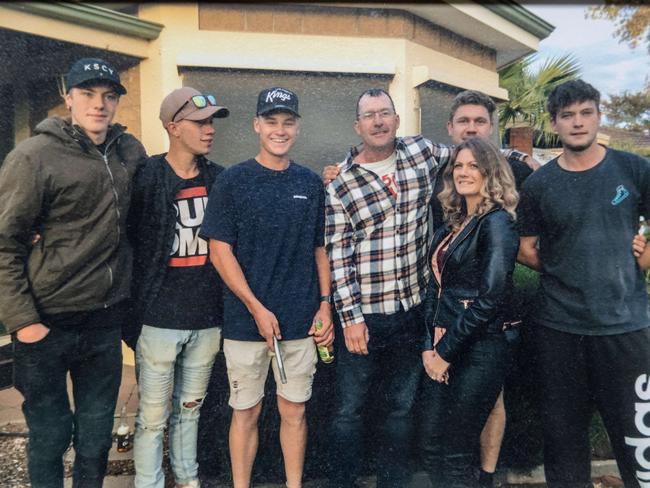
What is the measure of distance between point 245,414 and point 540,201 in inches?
69.1

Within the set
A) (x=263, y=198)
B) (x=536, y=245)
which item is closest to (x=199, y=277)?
(x=263, y=198)

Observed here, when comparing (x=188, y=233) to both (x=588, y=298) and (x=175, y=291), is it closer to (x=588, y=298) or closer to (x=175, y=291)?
(x=175, y=291)

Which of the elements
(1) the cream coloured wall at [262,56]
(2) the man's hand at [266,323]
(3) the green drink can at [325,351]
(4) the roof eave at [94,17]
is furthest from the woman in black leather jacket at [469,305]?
(4) the roof eave at [94,17]

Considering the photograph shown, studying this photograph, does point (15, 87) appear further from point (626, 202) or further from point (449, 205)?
point (626, 202)

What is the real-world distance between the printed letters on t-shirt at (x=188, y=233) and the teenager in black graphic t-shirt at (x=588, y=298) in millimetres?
1628

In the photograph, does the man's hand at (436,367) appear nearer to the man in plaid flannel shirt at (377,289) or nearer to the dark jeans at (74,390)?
the man in plaid flannel shirt at (377,289)

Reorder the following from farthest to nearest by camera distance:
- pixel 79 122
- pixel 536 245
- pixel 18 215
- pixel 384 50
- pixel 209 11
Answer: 1. pixel 384 50
2. pixel 209 11
3. pixel 536 245
4. pixel 79 122
5. pixel 18 215

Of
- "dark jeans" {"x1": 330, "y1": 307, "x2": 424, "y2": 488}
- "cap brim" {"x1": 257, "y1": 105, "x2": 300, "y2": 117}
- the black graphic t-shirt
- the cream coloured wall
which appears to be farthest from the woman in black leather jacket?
the cream coloured wall

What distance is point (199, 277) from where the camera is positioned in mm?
2557

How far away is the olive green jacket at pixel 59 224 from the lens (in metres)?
2.13

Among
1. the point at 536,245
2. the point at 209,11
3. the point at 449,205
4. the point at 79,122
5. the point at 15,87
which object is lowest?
the point at 536,245

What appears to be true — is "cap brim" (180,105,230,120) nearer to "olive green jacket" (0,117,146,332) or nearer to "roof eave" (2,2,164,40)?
"olive green jacket" (0,117,146,332)

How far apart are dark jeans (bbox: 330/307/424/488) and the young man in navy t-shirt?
0.60 ft

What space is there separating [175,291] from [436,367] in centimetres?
130
